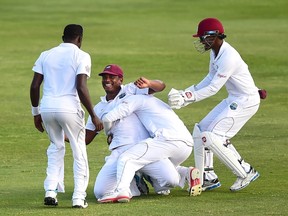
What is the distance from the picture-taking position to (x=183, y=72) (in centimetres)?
2738

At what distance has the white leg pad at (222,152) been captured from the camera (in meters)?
12.9

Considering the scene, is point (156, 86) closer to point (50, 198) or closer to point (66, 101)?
point (66, 101)

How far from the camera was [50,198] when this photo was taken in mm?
11695

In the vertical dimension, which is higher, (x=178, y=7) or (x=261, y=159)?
(x=261, y=159)

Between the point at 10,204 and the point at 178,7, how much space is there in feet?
106

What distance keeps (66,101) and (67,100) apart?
0.02m

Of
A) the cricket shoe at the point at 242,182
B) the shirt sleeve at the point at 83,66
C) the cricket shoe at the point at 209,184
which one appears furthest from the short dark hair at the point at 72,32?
the cricket shoe at the point at 242,182

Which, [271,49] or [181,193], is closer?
[181,193]

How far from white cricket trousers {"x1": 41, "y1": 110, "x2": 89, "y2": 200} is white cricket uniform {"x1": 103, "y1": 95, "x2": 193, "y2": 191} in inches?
24.8

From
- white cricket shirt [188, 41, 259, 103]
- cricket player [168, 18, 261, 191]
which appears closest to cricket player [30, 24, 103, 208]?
cricket player [168, 18, 261, 191]

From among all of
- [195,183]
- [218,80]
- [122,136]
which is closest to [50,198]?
[122,136]

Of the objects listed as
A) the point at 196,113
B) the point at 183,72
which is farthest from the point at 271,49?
the point at 196,113

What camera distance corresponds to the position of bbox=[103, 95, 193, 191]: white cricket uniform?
12.3m

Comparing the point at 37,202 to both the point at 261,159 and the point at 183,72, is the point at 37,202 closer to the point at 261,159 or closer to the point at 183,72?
the point at 261,159
